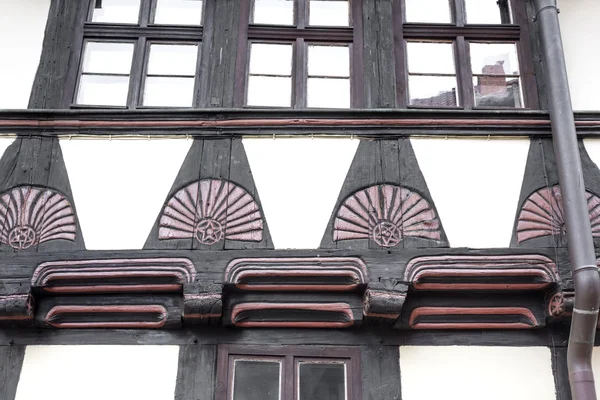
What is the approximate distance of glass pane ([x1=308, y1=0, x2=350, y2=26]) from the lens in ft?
22.0

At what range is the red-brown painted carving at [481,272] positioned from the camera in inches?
215

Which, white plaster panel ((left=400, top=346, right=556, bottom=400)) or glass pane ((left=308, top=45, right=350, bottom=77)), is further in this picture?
glass pane ((left=308, top=45, right=350, bottom=77))

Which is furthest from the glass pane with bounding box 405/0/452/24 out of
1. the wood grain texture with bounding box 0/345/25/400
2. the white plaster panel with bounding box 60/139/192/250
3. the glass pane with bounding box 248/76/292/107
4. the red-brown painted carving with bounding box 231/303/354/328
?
the wood grain texture with bounding box 0/345/25/400

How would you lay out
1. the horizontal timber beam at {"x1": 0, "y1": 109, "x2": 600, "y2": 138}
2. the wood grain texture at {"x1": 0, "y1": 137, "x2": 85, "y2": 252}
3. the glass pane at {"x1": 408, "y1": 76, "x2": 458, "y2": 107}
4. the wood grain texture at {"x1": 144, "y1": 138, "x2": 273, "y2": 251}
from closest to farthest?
the wood grain texture at {"x1": 144, "y1": 138, "x2": 273, "y2": 251}
the wood grain texture at {"x1": 0, "y1": 137, "x2": 85, "y2": 252}
the horizontal timber beam at {"x1": 0, "y1": 109, "x2": 600, "y2": 138}
the glass pane at {"x1": 408, "y1": 76, "x2": 458, "y2": 107}

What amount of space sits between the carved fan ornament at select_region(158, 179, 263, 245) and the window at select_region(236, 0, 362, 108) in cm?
85

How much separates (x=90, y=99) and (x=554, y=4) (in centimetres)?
360

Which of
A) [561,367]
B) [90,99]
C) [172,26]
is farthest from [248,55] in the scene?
[561,367]

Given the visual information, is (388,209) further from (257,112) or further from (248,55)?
(248,55)

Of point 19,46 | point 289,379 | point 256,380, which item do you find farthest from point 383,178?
point 19,46

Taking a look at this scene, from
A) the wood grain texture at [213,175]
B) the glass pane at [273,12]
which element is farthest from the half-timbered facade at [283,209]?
the glass pane at [273,12]

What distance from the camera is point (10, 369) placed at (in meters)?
5.41

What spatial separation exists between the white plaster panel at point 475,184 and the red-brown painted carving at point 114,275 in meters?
1.82

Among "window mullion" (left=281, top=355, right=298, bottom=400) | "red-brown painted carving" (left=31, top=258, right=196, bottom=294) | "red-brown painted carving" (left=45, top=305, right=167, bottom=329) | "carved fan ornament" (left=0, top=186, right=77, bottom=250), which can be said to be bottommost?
"window mullion" (left=281, top=355, right=298, bottom=400)

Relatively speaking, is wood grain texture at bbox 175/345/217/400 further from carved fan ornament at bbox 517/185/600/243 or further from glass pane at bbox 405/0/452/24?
glass pane at bbox 405/0/452/24
